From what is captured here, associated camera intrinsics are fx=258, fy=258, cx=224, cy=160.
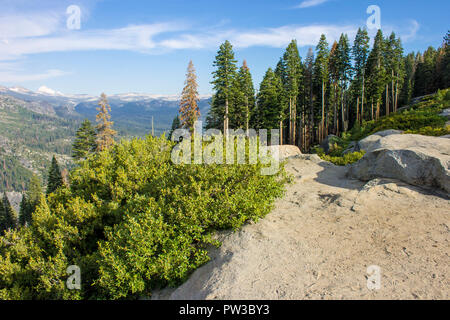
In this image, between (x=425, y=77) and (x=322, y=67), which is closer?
(x=322, y=67)

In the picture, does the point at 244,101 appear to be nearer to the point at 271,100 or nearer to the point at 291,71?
the point at 271,100

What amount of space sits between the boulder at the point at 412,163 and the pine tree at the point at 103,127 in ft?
124

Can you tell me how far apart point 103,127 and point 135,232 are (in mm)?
37290

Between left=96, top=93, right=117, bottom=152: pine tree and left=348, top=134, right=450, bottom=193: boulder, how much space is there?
3794 centimetres

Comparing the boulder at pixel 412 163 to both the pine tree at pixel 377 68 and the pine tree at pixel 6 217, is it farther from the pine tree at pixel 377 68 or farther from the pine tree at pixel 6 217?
the pine tree at pixel 6 217

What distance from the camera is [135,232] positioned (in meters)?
11.0

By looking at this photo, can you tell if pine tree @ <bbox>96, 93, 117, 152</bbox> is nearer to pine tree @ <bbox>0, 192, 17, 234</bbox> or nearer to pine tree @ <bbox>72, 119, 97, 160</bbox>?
pine tree @ <bbox>72, 119, 97, 160</bbox>

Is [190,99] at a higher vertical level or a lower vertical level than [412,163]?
higher

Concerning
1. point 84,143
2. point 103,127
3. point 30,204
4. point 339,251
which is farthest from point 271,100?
point 30,204

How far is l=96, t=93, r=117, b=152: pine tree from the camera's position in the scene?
42188 mm

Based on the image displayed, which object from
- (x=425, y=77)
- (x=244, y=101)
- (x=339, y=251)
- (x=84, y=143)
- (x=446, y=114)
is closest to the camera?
(x=339, y=251)

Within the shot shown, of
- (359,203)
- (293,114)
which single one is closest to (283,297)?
(359,203)

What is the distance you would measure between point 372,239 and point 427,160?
679cm

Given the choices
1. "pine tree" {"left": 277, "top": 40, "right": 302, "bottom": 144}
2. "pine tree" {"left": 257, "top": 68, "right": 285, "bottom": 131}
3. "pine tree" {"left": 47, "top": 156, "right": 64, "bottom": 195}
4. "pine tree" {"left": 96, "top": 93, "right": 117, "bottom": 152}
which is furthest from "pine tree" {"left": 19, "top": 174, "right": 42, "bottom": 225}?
"pine tree" {"left": 277, "top": 40, "right": 302, "bottom": 144}
